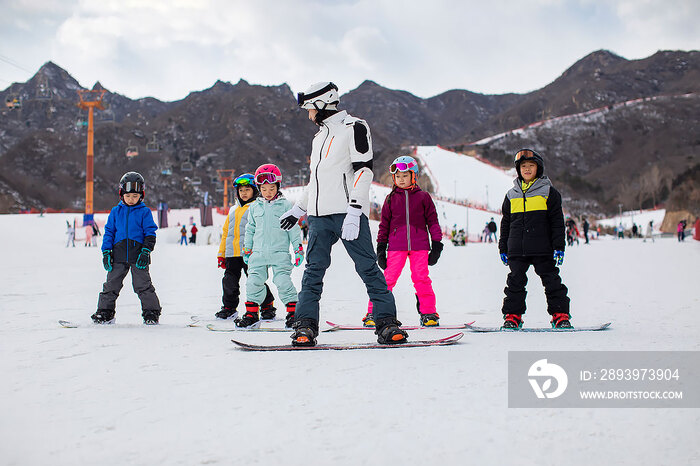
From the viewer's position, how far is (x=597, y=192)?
111500 millimetres

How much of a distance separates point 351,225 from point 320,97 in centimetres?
97

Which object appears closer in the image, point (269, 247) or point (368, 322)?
point (368, 322)

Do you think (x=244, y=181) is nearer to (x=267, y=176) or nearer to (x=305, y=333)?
(x=267, y=176)

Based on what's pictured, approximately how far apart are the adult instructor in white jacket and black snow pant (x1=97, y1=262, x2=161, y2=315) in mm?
1773

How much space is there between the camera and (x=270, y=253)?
466 centimetres

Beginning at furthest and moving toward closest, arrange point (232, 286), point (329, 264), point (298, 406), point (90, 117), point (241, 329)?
point (90, 117) < point (232, 286) < point (241, 329) < point (329, 264) < point (298, 406)

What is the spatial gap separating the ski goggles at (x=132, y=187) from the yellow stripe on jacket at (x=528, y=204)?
3374 millimetres

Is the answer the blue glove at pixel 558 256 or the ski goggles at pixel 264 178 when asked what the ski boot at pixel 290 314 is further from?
the blue glove at pixel 558 256

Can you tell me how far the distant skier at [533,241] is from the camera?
13.9 ft

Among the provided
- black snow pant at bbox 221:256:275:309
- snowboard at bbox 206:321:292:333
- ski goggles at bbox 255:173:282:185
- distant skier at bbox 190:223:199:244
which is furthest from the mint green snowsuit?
distant skier at bbox 190:223:199:244

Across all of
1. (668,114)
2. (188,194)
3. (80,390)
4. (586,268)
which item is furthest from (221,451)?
(668,114)

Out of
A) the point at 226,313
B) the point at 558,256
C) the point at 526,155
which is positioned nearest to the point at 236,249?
the point at 226,313

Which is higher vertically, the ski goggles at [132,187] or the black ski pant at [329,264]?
the ski goggles at [132,187]

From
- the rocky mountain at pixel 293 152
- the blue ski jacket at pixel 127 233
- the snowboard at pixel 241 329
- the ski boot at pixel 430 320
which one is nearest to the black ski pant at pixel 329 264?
the snowboard at pixel 241 329
